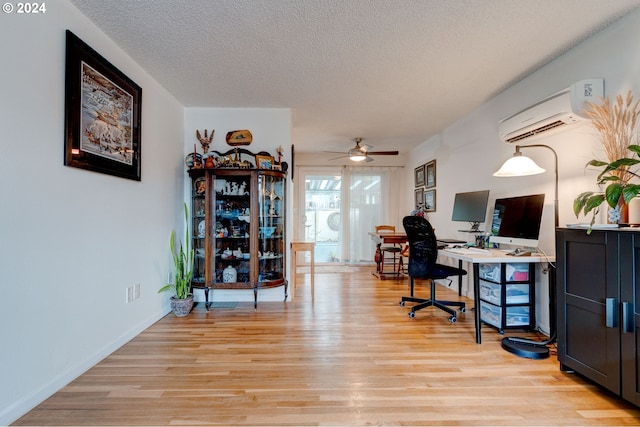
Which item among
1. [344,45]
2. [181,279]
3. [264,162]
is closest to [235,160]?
[264,162]

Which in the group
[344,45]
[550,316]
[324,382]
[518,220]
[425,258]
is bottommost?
[324,382]

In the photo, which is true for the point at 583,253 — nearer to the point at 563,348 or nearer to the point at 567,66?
the point at 563,348

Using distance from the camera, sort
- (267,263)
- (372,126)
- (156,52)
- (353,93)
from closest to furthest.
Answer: (156,52) → (353,93) → (267,263) → (372,126)

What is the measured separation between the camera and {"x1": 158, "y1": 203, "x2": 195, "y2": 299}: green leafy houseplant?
10.4 ft

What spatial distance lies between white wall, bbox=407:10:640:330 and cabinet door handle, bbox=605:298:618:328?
81cm

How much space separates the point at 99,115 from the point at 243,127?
1.70 metres

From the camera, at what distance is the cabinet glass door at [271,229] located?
3.48 meters

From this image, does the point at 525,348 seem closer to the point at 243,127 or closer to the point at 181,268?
the point at 181,268

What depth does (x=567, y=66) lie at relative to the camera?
2441mm

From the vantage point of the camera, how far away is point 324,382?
6.23 feet

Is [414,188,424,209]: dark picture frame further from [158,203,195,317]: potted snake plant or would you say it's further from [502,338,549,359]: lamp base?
[158,203,195,317]: potted snake plant

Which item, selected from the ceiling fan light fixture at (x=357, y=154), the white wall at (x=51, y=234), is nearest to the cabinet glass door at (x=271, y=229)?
the white wall at (x=51, y=234)

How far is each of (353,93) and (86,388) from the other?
10.4 feet

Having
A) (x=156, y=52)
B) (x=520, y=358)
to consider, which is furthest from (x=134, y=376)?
(x=520, y=358)
